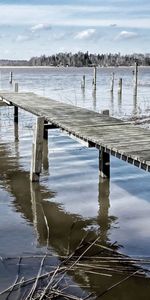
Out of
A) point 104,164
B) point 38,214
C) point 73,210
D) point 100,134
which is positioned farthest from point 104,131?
point 38,214

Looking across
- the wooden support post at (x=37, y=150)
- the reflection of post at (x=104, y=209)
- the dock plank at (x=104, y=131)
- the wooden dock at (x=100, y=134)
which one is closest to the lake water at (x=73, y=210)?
the reflection of post at (x=104, y=209)

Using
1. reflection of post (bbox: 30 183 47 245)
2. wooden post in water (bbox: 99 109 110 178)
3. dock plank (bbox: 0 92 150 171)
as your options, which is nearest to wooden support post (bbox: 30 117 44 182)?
reflection of post (bbox: 30 183 47 245)

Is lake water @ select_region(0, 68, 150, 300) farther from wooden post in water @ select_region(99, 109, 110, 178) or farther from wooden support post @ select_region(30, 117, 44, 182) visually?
wooden support post @ select_region(30, 117, 44, 182)

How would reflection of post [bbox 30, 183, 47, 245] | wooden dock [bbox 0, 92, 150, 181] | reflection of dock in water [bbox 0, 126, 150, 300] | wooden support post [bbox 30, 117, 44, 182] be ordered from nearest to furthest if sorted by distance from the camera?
reflection of dock in water [bbox 0, 126, 150, 300] < reflection of post [bbox 30, 183, 47, 245] < wooden dock [bbox 0, 92, 150, 181] < wooden support post [bbox 30, 117, 44, 182]

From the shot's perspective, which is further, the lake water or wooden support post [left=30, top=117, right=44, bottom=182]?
wooden support post [left=30, top=117, right=44, bottom=182]

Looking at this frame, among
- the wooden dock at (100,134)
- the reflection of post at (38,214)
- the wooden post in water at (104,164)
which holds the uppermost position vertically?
the wooden dock at (100,134)

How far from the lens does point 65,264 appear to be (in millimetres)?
8000

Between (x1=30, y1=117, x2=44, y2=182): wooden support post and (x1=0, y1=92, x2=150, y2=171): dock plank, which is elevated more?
(x1=0, y1=92, x2=150, y2=171): dock plank

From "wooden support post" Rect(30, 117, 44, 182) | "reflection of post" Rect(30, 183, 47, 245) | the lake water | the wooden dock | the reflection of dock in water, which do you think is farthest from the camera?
"wooden support post" Rect(30, 117, 44, 182)

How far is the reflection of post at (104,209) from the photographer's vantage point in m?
9.62

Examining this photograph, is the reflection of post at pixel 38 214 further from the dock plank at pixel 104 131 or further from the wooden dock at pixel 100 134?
the dock plank at pixel 104 131

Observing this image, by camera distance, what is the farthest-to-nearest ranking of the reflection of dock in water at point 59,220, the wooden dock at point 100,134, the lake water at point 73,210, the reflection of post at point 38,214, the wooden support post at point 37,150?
Result: the wooden support post at point 37,150
the wooden dock at point 100,134
the reflection of post at point 38,214
the lake water at point 73,210
the reflection of dock in water at point 59,220

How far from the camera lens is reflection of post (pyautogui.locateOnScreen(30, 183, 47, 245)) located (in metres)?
9.55

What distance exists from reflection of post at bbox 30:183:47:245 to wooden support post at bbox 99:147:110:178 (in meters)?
1.83
